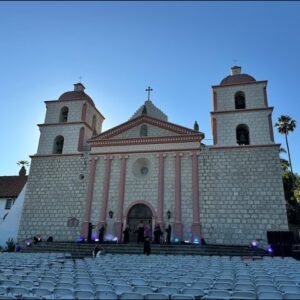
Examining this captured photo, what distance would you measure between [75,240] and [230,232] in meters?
11.6

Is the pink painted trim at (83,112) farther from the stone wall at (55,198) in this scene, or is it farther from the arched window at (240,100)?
the arched window at (240,100)

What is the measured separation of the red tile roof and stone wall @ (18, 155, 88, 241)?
6.02 meters

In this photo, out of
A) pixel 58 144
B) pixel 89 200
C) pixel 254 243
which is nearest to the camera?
pixel 254 243

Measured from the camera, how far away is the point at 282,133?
34188 mm

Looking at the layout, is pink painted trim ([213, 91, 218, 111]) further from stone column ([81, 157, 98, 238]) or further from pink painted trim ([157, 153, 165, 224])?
stone column ([81, 157, 98, 238])

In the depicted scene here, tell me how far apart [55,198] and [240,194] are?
14.8 m

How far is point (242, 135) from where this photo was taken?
24.3 metres

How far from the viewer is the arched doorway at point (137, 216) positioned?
75.3 ft

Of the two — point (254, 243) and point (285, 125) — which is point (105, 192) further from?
point (285, 125)

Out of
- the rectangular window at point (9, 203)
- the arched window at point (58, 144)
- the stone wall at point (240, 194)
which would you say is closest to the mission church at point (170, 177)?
the stone wall at point (240, 194)

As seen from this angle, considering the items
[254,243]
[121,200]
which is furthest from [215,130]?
[121,200]

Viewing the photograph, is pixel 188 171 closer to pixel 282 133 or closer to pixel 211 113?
pixel 211 113

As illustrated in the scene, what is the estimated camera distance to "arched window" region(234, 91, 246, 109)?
83.8 feet

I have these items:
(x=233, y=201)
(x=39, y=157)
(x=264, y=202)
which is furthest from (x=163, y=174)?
(x=39, y=157)
